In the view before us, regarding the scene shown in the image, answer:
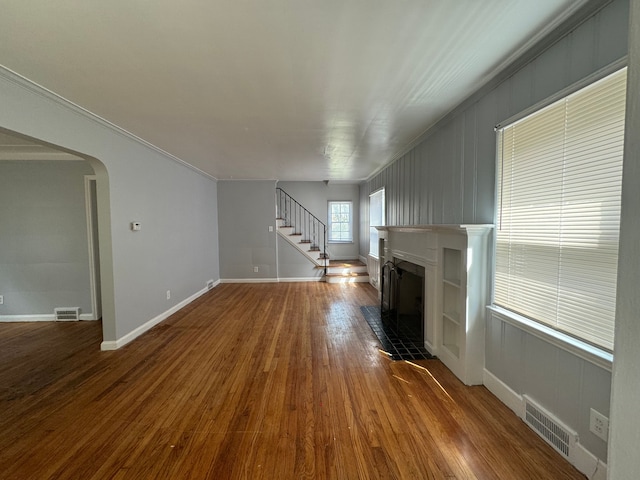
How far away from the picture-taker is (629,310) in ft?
2.10

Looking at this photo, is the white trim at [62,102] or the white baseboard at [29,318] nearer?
the white trim at [62,102]

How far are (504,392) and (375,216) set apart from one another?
4.77 metres

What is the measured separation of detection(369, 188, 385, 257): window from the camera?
19.7 ft

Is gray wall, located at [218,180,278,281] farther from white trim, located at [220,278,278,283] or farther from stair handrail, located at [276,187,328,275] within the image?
stair handrail, located at [276,187,328,275]

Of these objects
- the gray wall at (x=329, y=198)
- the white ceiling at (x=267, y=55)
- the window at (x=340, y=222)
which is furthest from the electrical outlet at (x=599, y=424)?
the window at (x=340, y=222)

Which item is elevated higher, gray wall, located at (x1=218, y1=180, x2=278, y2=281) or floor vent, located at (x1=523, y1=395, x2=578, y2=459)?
gray wall, located at (x1=218, y1=180, x2=278, y2=281)

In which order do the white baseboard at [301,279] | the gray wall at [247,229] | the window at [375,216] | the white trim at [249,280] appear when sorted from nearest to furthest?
the window at [375,216]
the gray wall at [247,229]
the white trim at [249,280]
the white baseboard at [301,279]

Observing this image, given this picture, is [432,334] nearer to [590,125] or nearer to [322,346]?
[322,346]

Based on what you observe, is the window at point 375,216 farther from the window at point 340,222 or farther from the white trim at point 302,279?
the white trim at point 302,279

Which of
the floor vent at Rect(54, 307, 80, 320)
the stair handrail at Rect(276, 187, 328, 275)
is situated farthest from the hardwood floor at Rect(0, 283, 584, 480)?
the stair handrail at Rect(276, 187, 328, 275)

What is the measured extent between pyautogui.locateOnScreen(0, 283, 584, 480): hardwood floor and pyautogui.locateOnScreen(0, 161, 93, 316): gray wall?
92 cm

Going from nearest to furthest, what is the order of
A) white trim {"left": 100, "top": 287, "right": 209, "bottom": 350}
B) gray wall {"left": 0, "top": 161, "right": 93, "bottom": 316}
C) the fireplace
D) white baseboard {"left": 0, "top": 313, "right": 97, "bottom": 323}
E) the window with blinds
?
1. the window with blinds
2. white trim {"left": 100, "top": 287, "right": 209, "bottom": 350}
3. the fireplace
4. gray wall {"left": 0, "top": 161, "right": 93, "bottom": 316}
5. white baseboard {"left": 0, "top": 313, "right": 97, "bottom": 323}

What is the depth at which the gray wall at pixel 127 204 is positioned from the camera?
7.56ft

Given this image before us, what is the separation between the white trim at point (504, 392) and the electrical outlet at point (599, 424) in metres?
0.52
